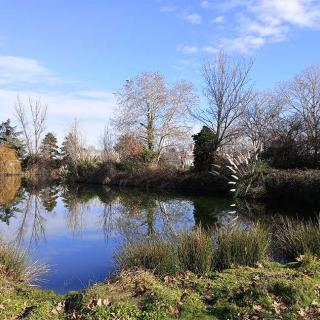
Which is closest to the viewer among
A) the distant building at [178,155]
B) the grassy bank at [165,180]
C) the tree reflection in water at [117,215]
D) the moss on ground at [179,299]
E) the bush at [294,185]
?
the moss on ground at [179,299]

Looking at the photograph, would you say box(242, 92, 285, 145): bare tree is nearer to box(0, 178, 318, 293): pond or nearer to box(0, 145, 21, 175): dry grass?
box(0, 178, 318, 293): pond

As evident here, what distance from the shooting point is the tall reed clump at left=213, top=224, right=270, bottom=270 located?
8.29m

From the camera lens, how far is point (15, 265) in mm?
7922

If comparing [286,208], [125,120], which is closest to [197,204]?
[286,208]

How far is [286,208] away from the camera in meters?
21.7

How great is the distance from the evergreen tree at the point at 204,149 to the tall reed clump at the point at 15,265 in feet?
85.7

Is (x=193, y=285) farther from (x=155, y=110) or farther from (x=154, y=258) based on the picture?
(x=155, y=110)

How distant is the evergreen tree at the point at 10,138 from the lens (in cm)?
5993

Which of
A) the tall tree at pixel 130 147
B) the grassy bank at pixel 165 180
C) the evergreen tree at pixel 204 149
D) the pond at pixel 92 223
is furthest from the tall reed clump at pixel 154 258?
the tall tree at pixel 130 147

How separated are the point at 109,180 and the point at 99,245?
29.7m

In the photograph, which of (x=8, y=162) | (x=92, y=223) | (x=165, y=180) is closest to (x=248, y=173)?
(x=92, y=223)

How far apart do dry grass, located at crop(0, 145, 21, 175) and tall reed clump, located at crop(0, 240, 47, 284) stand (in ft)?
156

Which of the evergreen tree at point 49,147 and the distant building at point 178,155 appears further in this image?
the evergreen tree at point 49,147

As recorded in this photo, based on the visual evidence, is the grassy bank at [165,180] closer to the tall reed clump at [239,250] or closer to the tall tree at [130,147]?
the tall tree at [130,147]
